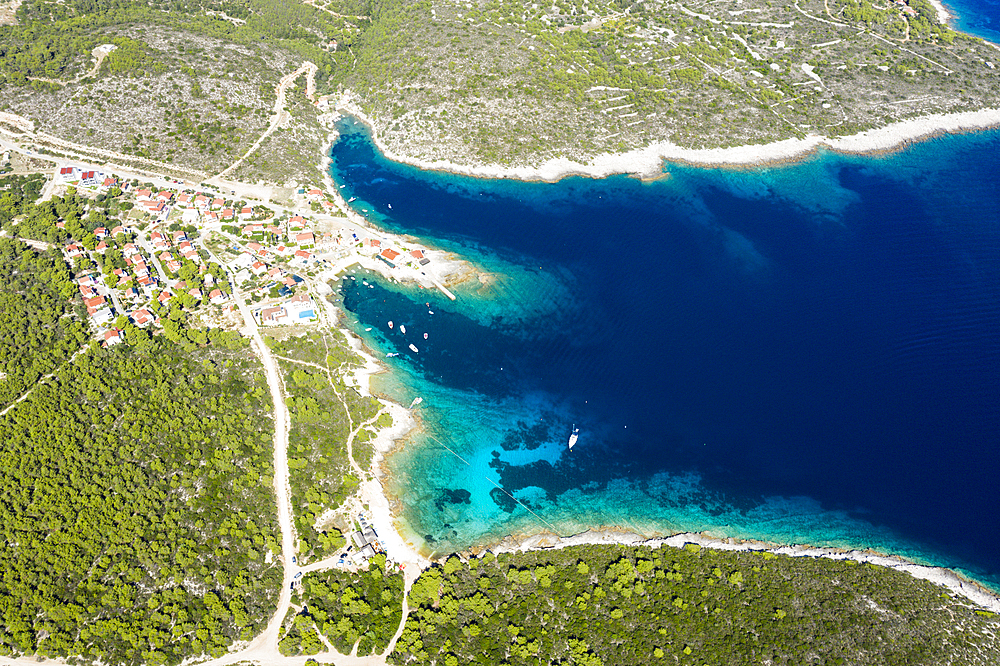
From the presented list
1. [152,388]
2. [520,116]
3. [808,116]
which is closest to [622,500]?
[152,388]

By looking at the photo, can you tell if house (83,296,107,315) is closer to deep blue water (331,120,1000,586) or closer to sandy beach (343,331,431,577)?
deep blue water (331,120,1000,586)

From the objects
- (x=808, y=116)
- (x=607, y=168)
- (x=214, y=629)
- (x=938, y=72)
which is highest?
(x=938, y=72)

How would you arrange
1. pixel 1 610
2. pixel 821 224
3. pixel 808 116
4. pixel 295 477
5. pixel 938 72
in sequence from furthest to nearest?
pixel 938 72, pixel 808 116, pixel 821 224, pixel 295 477, pixel 1 610

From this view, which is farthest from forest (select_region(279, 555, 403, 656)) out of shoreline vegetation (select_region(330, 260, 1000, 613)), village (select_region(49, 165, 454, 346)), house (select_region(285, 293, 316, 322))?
village (select_region(49, 165, 454, 346))

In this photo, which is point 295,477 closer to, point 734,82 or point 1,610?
point 1,610

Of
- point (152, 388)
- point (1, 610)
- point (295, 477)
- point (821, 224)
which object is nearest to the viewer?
point (1, 610)

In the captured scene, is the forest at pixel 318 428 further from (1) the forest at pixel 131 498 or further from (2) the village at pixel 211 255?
(2) the village at pixel 211 255

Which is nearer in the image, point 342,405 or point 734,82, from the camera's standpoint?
point 342,405
